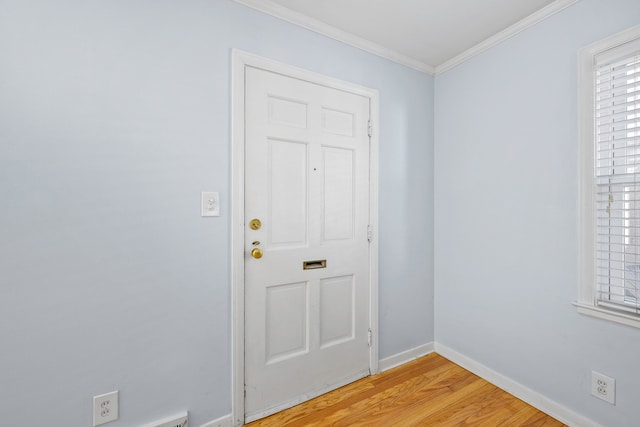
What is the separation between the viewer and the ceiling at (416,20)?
1670mm

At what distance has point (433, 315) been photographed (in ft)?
8.08

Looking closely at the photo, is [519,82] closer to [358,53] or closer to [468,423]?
[358,53]

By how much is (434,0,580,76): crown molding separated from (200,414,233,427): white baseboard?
290cm

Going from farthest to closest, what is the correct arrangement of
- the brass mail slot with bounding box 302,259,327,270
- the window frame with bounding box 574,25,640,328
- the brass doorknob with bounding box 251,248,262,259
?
1. the brass mail slot with bounding box 302,259,327,270
2. the brass doorknob with bounding box 251,248,262,259
3. the window frame with bounding box 574,25,640,328

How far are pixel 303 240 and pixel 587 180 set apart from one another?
63.8 inches

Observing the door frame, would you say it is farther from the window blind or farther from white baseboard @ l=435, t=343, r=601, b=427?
the window blind

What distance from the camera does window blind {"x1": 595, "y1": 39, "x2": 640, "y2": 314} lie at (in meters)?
A: 1.37

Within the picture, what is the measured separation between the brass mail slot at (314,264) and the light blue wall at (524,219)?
1129 mm

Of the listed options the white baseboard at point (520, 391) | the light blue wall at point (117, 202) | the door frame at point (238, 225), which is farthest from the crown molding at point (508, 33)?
the white baseboard at point (520, 391)

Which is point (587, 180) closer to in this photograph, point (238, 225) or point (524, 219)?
point (524, 219)

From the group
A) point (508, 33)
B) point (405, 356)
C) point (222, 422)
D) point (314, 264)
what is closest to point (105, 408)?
point (222, 422)

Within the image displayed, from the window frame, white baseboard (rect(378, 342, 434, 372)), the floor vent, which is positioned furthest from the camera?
white baseboard (rect(378, 342, 434, 372))

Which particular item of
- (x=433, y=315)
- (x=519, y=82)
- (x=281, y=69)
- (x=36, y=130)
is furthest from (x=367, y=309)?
(x=36, y=130)

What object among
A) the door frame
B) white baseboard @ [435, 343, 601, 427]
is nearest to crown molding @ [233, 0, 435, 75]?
the door frame
